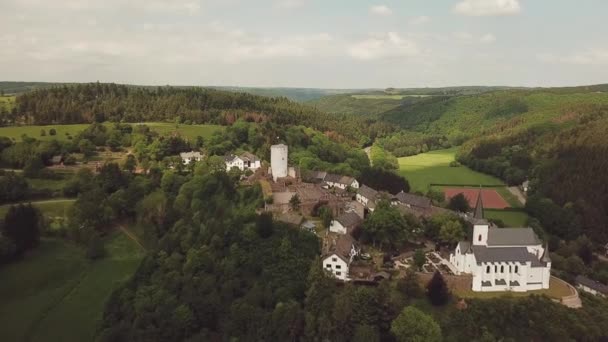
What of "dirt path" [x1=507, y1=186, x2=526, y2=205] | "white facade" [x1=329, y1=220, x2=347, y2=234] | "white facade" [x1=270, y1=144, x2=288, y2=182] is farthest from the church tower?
"dirt path" [x1=507, y1=186, x2=526, y2=205]

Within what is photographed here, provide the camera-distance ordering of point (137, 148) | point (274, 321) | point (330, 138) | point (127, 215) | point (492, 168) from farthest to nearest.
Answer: point (330, 138) < point (492, 168) < point (137, 148) < point (127, 215) < point (274, 321)

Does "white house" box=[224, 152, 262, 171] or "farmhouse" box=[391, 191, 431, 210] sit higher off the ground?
"white house" box=[224, 152, 262, 171]

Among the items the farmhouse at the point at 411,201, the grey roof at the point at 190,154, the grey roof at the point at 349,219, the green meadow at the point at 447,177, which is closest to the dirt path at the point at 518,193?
the green meadow at the point at 447,177

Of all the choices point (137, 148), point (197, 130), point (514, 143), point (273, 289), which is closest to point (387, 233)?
point (273, 289)

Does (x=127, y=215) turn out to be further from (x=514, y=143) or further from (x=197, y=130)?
(x=514, y=143)

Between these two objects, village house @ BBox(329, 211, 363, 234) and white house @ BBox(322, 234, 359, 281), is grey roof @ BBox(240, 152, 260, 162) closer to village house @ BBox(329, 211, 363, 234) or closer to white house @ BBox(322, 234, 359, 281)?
village house @ BBox(329, 211, 363, 234)

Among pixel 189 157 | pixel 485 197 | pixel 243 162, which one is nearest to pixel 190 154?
pixel 189 157
